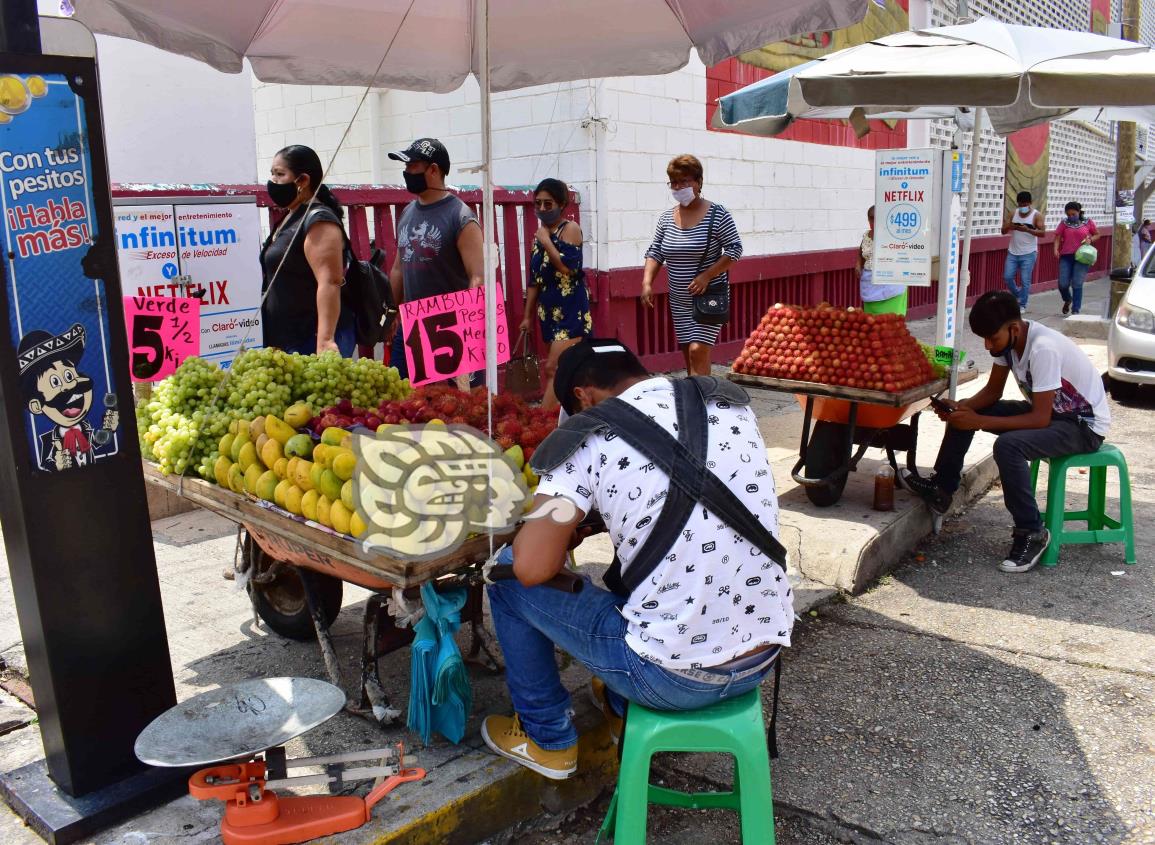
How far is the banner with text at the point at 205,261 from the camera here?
Result: 17.4ft

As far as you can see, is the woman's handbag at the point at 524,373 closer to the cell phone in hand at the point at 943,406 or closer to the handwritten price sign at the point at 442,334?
the cell phone in hand at the point at 943,406

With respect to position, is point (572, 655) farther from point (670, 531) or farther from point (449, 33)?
point (449, 33)

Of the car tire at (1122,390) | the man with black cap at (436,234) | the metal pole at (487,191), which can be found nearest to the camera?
the metal pole at (487,191)

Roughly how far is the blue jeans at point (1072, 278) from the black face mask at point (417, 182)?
12.8 m

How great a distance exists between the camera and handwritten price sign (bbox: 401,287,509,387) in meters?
3.97

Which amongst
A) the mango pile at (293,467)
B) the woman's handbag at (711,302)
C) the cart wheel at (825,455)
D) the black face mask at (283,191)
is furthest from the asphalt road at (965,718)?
the black face mask at (283,191)

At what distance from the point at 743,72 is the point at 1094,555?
6865 millimetres

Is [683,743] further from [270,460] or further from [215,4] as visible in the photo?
[215,4]

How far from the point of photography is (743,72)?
1035 centimetres

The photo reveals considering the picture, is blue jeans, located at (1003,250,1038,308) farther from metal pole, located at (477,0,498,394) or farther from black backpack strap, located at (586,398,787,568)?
black backpack strap, located at (586,398,787,568)

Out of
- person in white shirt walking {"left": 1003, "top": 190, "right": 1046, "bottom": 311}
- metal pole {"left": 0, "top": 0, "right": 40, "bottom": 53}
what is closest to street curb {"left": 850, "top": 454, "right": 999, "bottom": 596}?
metal pole {"left": 0, "top": 0, "right": 40, "bottom": 53}

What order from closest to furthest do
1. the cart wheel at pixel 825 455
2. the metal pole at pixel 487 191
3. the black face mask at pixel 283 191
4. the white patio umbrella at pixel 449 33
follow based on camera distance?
the metal pole at pixel 487 191
the white patio umbrella at pixel 449 33
the black face mask at pixel 283 191
the cart wheel at pixel 825 455

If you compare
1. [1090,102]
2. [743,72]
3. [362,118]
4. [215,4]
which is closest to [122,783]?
[215,4]

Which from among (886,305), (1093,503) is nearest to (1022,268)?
(886,305)
